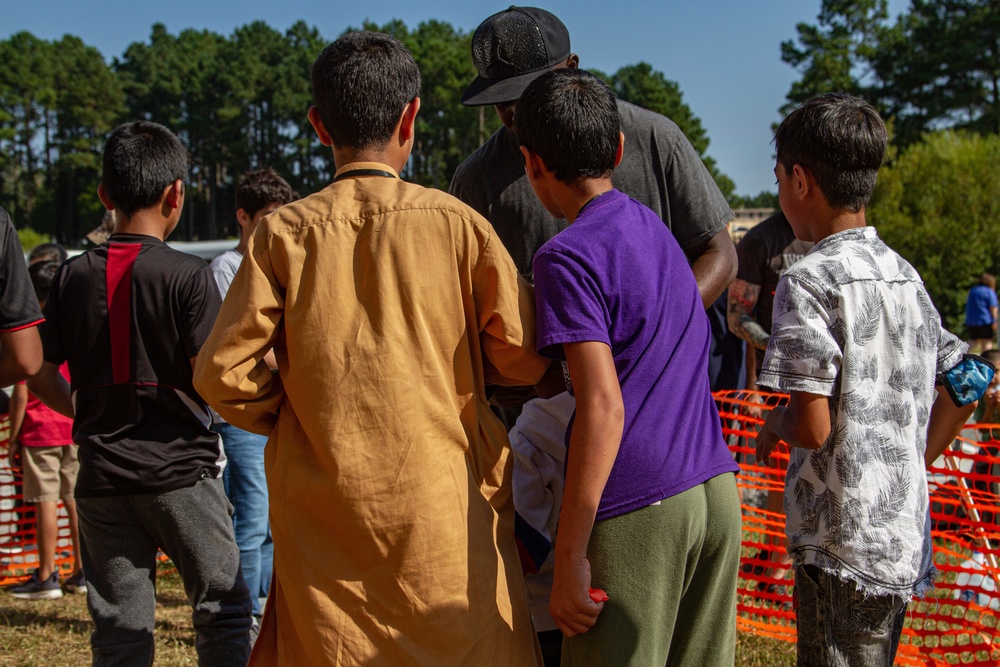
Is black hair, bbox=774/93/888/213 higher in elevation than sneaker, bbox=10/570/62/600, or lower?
higher

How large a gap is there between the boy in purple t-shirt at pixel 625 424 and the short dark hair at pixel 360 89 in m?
0.29

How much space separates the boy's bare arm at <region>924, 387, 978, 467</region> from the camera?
238 cm

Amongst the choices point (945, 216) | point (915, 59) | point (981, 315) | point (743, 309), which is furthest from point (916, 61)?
point (743, 309)

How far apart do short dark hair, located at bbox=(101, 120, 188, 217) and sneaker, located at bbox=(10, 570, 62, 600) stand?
3209 mm

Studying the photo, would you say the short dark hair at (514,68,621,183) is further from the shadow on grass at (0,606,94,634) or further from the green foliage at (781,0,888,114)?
the green foliage at (781,0,888,114)

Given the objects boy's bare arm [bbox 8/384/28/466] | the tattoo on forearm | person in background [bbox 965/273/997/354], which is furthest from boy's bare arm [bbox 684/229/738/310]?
person in background [bbox 965/273/997/354]

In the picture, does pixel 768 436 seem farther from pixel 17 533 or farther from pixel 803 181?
pixel 17 533

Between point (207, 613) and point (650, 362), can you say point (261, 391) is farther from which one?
point (207, 613)

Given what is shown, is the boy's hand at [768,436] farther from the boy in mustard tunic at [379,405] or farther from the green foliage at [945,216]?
the green foliage at [945,216]

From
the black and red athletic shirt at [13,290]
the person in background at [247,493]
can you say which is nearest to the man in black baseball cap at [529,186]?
the black and red athletic shirt at [13,290]

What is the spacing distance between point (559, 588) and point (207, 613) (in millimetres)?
1441

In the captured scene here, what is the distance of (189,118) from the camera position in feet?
291

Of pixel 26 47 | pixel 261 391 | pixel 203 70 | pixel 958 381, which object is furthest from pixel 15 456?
pixel 26 47

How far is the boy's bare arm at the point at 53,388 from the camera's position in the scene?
2.99m
